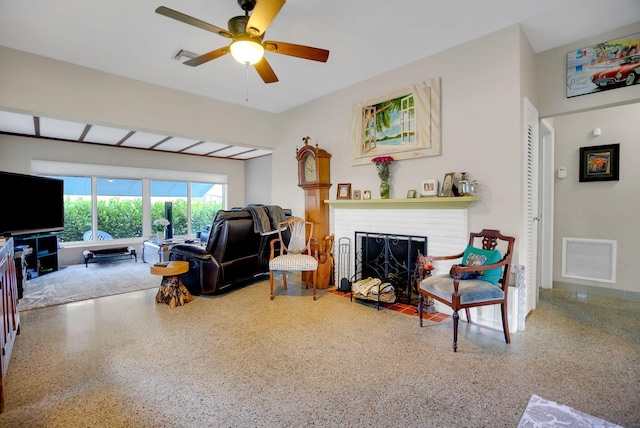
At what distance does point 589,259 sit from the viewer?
12.3 ft

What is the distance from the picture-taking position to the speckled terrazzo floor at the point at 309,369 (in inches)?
66.7

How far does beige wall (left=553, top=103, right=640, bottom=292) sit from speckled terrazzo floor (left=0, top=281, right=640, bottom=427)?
0.73 meters

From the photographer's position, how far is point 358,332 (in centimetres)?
274

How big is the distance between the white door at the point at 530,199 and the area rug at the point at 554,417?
4.28 ft

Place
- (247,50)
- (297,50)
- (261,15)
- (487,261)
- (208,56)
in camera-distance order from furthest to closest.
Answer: (487,261)
(208,56)
(297,50)
(247,50)
(261,15)

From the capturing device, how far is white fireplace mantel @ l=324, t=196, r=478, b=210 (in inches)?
117

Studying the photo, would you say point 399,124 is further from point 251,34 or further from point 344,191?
point 251,34

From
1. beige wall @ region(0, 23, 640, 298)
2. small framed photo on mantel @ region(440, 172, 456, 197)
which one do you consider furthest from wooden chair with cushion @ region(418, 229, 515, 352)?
small framed photo on mantel @ region(440, 172, 456, 197)

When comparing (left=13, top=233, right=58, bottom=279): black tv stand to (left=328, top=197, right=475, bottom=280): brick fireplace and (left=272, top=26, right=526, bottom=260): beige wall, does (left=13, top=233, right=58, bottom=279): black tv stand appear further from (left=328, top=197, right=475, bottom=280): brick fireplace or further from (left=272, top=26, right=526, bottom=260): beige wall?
(left=272, top=26, right=526, bottom=260): beige wall

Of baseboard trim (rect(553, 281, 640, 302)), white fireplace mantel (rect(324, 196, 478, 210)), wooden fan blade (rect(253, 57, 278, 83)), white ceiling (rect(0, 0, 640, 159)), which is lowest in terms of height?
baseboard trim (rect(553, 281, 640, 302))

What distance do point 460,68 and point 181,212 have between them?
7.02 meters

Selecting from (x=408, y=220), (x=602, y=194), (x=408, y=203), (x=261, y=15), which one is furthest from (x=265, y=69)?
(x=602, y=194)

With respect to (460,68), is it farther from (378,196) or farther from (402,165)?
(378,196)

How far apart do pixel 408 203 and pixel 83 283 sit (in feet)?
16.0
